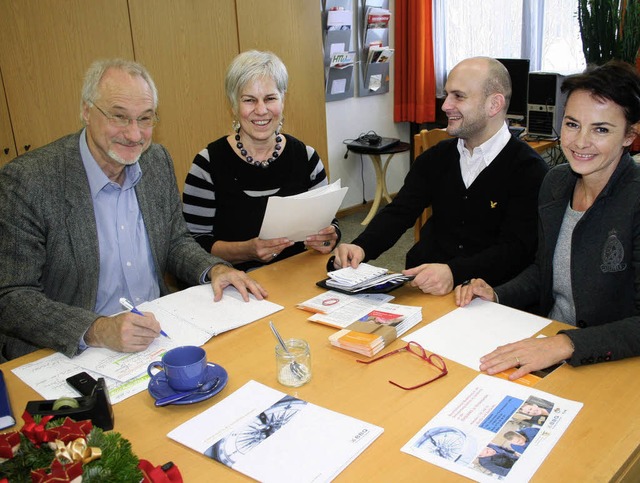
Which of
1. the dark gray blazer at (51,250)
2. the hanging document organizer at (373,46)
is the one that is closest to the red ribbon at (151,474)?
the dark gray blazer at (51,250)

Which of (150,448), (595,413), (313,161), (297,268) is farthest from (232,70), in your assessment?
(595,413)

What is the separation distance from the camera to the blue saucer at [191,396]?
50.7 inches

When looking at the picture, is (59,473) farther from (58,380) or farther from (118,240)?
(118,240)

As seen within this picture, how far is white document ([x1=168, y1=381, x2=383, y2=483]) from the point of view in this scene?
1.07 metres

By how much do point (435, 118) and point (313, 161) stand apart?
10.8ft

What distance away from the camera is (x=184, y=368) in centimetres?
128

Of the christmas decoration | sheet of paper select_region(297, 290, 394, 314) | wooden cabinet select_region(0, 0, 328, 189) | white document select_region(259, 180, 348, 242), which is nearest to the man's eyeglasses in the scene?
white document select_region(259, 180, 348, 242)

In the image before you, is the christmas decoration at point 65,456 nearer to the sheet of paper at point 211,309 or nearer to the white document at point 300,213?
the sheet of paper at point 211,309

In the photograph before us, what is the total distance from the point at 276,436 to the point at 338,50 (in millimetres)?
4325

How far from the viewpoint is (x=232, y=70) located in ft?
7.56

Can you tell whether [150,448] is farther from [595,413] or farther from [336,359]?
[595,413]

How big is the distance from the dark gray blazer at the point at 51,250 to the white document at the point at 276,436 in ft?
1.59

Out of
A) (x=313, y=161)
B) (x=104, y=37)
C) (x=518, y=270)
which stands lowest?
(x=518, y=270)

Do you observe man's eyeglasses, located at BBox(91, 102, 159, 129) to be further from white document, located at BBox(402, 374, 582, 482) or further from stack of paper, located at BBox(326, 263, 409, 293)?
white document, located at BBox(402, 374, 582, 482)
